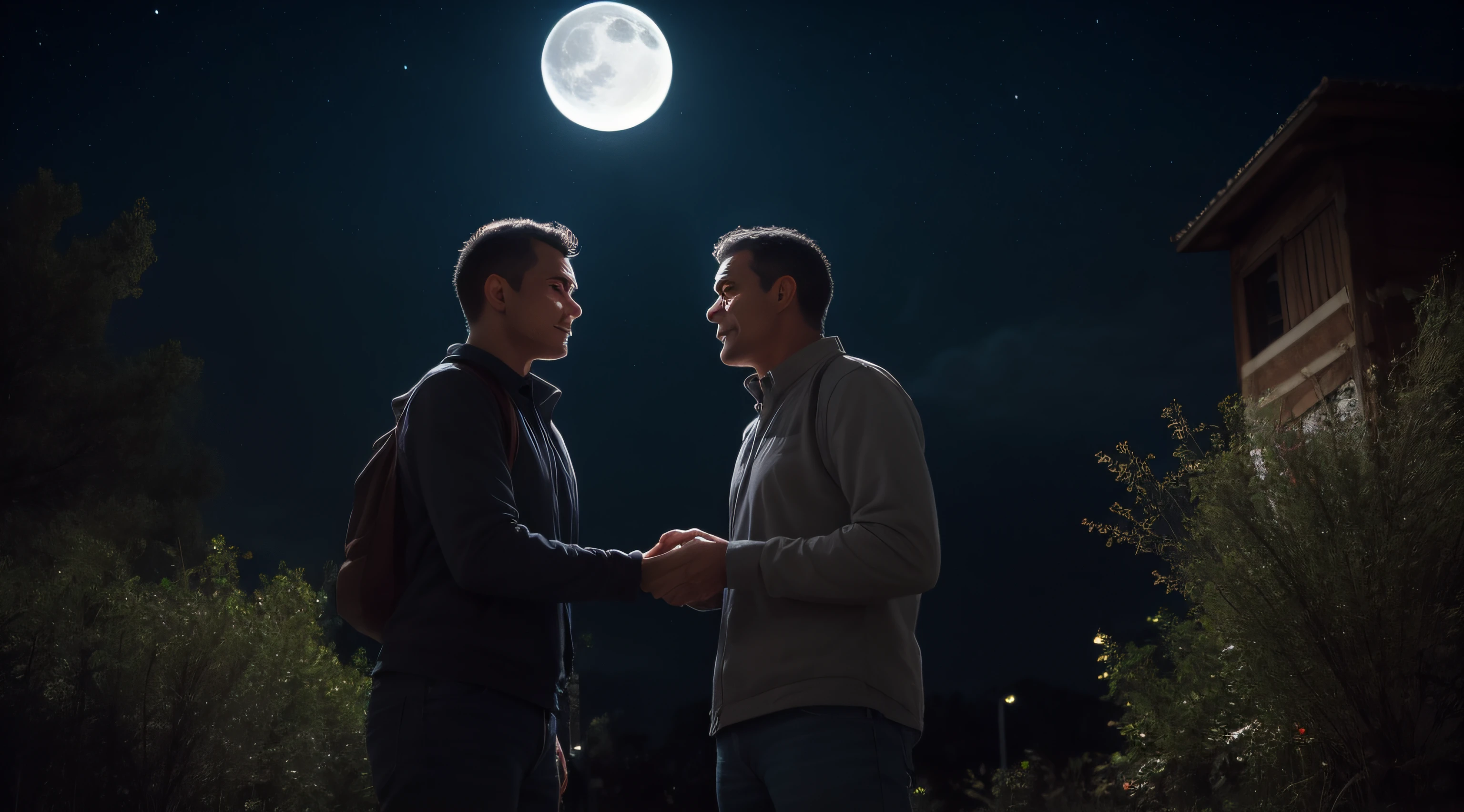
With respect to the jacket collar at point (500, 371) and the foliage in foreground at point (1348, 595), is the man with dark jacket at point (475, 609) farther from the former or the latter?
the foliage in foreground at point (1348, 595)

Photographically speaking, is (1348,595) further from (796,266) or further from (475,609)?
(475,609)

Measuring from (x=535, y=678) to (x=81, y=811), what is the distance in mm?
9331

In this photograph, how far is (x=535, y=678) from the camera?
2037mm

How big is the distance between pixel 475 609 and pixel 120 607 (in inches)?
426

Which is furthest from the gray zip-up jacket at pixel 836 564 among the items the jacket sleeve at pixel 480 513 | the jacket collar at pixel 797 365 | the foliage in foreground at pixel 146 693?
the foliage in foreground at pixel 146 693

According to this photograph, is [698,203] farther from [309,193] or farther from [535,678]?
[535,678]

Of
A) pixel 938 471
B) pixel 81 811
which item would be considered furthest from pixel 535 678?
pixel 938 471

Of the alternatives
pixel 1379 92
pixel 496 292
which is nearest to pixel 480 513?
pixel 496 292

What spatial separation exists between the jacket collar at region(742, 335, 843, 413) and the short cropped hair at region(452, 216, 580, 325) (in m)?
0.79

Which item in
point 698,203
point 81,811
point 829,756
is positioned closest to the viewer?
point 829,756

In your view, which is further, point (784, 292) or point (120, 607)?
point (120, 607)

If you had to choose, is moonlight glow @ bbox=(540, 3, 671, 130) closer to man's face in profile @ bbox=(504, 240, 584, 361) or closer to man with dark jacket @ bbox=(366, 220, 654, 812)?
man's face in profile @ bbox=(504, 240, 584, 361)

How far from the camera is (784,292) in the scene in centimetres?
260

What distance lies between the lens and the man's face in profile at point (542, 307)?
2.62 metres
